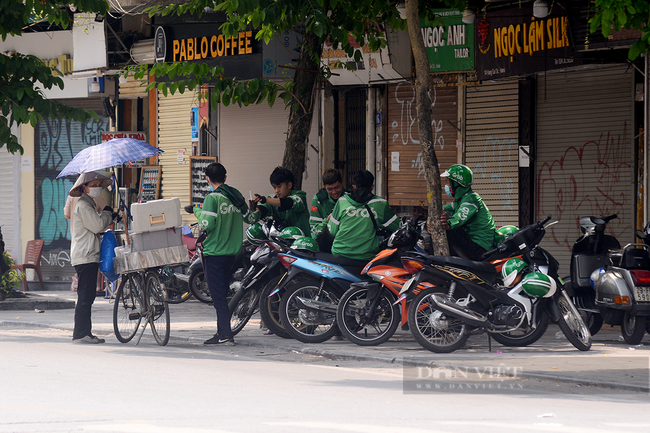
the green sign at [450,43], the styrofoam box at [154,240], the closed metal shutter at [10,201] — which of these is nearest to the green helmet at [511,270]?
the styrofoam box at [154,240]

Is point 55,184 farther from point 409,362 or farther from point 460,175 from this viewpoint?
point 409,362

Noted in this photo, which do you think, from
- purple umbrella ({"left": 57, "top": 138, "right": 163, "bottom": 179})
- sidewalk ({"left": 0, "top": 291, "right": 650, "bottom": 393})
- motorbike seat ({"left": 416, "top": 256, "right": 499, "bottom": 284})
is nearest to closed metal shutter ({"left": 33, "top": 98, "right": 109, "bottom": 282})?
sidewalk ({"left": 0, "top": 291, "right": 650, "bottom": 393})

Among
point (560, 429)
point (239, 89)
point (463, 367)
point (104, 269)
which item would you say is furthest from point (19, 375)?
point (239, 89)

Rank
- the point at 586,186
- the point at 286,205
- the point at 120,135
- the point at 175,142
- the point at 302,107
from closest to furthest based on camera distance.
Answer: the point at 286,205
the point at 302,107
the point at 586,186
the point at 120,135
the point at 175,142

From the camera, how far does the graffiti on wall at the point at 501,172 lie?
14.1 metres

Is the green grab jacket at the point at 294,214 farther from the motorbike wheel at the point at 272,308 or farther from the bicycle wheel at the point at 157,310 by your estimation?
the bicycle wheel at the point at 157,310

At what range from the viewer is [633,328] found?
10008 mm

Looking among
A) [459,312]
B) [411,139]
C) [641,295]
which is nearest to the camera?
[459,312]

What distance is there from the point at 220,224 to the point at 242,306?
3.46ft

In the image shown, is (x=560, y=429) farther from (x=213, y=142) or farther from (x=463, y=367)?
(x=213, y=142)

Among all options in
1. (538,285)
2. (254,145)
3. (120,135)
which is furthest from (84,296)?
(120,135)

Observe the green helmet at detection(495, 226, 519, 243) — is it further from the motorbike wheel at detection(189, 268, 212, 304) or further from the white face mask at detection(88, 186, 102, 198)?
the motorbike wheel at detection(189, 268, 212, 304)

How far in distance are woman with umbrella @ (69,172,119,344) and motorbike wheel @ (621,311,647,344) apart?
232 inches

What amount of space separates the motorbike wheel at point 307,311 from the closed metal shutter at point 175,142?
833cm
